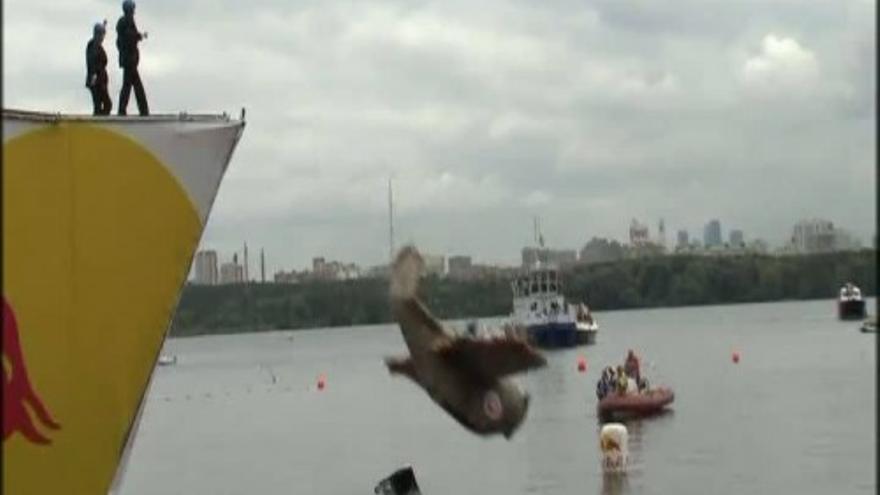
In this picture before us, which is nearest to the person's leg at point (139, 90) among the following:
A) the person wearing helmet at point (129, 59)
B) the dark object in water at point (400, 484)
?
the person wearing helmet at point (129, 59)

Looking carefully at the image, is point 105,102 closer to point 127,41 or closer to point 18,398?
point 127,41

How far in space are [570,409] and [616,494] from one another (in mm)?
31954

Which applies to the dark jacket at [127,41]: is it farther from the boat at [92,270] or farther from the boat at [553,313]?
the boat at [553,313]

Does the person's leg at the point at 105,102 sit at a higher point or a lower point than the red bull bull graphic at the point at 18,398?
higher

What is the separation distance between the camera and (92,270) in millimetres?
12344

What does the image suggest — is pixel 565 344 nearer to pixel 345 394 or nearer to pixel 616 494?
pixel 345 394

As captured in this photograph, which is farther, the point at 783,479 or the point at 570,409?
the point at 570,409

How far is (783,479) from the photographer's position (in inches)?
1618

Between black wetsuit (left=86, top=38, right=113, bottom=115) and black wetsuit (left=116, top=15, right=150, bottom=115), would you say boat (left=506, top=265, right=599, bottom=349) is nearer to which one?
black wetsuit (left=116, top=15, right=150, bottom=115)

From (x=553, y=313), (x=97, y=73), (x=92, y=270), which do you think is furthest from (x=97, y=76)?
(x=553, y=313)

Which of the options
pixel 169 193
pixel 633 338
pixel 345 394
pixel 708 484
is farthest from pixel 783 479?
pixel 633 338

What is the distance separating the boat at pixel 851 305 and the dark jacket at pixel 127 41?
430ft

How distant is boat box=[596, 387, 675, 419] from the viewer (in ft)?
185

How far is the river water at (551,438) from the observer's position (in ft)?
143
